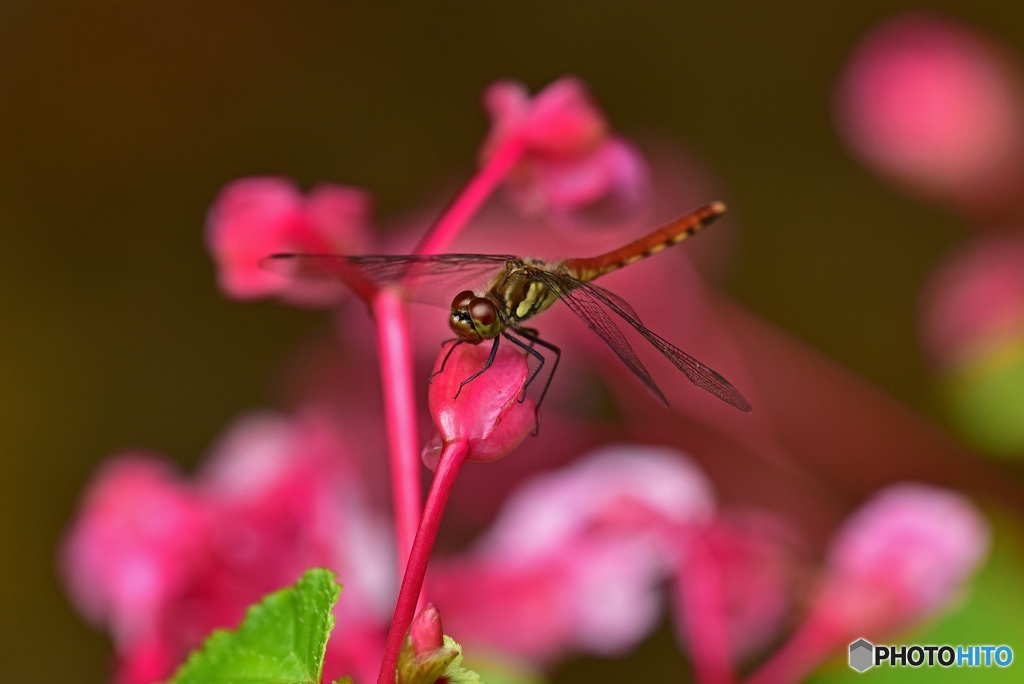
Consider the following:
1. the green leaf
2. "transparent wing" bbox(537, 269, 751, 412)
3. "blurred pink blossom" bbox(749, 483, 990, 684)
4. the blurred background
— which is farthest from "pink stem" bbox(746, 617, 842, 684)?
the blurred background

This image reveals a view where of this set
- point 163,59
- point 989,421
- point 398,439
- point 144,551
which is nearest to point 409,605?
point 398,439

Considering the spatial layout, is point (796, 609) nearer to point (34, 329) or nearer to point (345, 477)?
point (345, 477)

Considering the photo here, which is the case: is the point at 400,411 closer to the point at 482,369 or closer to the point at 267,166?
the point at 482,369

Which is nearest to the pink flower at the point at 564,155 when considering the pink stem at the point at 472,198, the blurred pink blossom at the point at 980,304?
the pink stem at the point at 472,198

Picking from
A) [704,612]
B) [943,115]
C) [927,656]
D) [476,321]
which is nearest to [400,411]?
[476,321]

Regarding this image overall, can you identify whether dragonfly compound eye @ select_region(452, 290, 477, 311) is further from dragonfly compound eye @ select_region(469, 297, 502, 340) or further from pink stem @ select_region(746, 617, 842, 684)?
pink stem @ select_region(746, 617, 842, 684)

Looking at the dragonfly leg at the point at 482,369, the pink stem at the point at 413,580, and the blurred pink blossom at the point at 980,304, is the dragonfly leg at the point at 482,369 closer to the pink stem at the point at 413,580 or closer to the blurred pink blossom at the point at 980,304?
the pink stem at the point at 413,580
